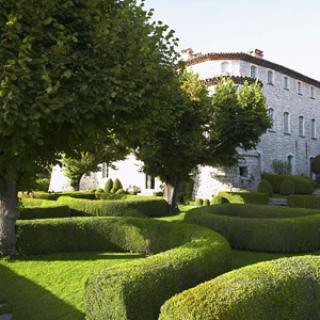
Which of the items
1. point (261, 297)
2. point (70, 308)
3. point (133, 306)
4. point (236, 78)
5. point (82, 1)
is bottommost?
point (70, 308)

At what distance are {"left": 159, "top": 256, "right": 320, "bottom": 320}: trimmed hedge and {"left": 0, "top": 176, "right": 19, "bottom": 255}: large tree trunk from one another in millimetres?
7160

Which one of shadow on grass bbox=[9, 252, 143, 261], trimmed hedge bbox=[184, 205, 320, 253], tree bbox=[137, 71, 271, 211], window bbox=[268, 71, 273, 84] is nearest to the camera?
shadow on grass bbox=[9, 252, 143, 261]

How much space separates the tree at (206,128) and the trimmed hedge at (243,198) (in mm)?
3737

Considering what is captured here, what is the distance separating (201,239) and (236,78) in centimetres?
2293

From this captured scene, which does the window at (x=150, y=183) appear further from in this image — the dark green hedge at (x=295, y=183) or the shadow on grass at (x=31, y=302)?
the shadow on grass at (x=31, y=302)

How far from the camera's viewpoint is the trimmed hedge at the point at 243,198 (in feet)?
78.0

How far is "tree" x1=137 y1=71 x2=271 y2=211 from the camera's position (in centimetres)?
1986

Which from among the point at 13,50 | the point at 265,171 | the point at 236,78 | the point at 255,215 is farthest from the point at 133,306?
the point at 265,171

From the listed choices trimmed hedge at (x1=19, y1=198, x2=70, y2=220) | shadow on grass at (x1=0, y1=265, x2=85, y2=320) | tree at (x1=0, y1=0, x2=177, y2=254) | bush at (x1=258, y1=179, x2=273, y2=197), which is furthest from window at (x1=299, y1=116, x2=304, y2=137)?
shadow on grass at (x1=0, y1=265, x2=85, y2=320)

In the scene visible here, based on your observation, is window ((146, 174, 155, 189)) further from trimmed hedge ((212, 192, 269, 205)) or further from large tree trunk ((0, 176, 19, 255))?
large tree trunk ((0, 176, 19, 255))

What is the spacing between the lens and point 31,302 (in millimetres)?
7023

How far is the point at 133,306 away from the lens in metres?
5.30

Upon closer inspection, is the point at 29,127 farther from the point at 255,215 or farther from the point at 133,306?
the point at 255,215

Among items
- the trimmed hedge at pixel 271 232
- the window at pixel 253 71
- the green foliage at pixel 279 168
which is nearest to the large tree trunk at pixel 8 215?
the trimmed hedge at pixel 271 232
